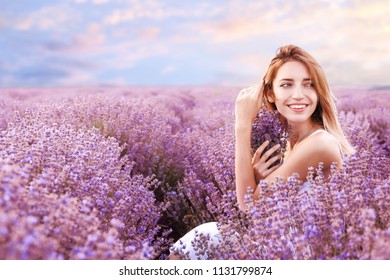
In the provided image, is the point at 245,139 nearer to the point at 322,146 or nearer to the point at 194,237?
the point at 322,146

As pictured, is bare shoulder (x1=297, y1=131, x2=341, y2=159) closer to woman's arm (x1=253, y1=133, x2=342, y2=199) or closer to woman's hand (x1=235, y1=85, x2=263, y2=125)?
woman's arm (x1=253, y1=133, x2=342, y2=199)

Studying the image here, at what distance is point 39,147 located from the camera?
1.83 metres

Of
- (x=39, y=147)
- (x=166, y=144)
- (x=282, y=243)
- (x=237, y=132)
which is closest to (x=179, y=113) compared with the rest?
(x=166, y=144)

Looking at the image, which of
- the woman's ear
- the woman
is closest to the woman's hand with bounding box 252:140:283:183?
the woman

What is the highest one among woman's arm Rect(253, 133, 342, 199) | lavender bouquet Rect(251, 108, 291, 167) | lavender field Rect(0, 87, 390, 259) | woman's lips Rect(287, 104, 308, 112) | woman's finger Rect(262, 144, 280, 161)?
woman's lips Rect(287, 104, 308, 112)

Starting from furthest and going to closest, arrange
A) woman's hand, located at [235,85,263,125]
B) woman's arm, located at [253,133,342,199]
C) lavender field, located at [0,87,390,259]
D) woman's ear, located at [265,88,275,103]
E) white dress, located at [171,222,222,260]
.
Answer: woman's ear, located at [265,88,275,103] → woman's hand, located at [235,85,263,125] → woman's arm, located at [253,133,342,199] → white dress, located at [171,222,222,260] → lavender field, located at [0,87,390,259]

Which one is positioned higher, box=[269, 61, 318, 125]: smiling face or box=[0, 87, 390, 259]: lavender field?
box=[269, 61, 318, 125]: smiling face

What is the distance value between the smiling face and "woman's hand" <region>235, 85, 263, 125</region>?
94 mm

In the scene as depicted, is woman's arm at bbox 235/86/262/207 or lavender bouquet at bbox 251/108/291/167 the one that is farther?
lavender bouquet at bbox 251/108/291/167

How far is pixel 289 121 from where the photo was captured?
235 cm

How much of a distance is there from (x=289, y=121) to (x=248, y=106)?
228 millimetres

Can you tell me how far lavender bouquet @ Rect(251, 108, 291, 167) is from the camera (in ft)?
7.69
